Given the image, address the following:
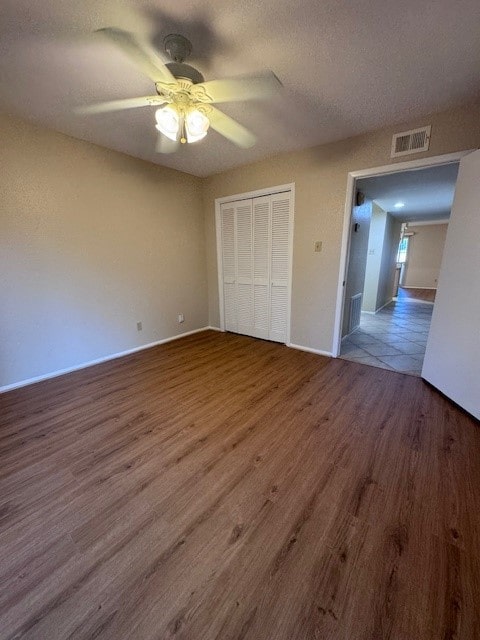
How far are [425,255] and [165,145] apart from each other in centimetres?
1074

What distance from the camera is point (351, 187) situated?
9.27 ft

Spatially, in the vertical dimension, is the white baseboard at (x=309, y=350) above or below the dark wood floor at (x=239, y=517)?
above

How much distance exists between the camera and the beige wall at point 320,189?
2455 mm

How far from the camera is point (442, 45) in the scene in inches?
61.5

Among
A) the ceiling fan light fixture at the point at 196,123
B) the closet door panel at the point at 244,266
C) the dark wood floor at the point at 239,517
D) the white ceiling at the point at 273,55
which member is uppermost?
the white ceiling at the point at 273,55

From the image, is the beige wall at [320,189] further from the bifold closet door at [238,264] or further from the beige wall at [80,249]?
the beige wall at [80,249]

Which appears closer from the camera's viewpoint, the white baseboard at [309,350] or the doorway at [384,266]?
the doorway at [384,266]

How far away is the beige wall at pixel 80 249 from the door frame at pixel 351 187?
231 cm

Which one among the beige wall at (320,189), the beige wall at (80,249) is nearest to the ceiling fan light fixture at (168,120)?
the beige wall at (320,189)

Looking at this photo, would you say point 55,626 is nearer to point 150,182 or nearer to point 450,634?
point 450,634

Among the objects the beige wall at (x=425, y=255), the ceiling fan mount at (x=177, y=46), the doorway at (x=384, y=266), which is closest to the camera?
the ceiling fan mount at (x=177, y=46)

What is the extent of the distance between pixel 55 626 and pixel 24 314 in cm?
251

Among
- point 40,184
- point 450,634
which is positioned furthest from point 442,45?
point 40,184

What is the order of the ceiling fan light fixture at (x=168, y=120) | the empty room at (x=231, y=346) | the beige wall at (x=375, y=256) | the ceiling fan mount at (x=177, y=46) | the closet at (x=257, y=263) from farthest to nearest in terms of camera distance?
the beige wall at (x=375, y=256)
the closet at (x=257, y=263)
the ceiling fan light fixture at (x=168, y=120)
the ceiling fan mount at (x=177, y=46)
the empty room at (x=231, y=346)
